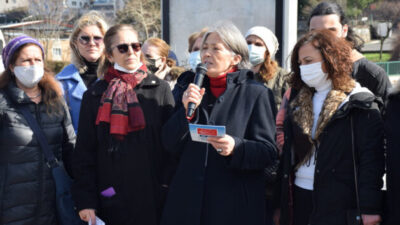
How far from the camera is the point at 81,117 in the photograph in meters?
3.30

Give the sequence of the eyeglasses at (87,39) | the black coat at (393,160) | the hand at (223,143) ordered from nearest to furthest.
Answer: the hand at (223,143) < the black coat at (393,160) < the eyeglasses at (87,39)

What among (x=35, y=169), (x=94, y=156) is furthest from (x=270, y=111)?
(x=35, y=169)

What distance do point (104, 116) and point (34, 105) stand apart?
0.74 meters

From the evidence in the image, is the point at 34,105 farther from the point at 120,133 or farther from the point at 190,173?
the point at 190,173

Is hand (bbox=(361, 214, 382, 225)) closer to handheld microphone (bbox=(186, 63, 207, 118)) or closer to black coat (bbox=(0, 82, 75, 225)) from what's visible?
handheld microphone (bbox=(186, 63, 207, 118))

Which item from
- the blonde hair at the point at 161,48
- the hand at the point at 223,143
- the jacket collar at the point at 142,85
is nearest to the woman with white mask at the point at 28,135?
the jacket collar at the point at 142,85

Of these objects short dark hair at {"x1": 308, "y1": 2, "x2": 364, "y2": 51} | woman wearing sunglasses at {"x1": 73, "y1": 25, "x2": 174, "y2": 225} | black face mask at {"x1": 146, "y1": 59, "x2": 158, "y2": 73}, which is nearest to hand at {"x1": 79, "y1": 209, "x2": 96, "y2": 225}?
woman wearing sunglasses at {"x1": 73, "y1": 25, "x2": 174, "y2": 225}

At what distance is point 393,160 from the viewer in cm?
282

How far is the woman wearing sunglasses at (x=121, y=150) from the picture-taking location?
3193 millimetres

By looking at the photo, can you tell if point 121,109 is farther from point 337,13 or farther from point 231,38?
point 337,13

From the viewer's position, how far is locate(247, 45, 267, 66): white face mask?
473 cm

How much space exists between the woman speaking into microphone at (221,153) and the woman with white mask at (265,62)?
1.61 meters

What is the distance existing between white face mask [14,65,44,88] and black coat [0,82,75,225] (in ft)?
0.29

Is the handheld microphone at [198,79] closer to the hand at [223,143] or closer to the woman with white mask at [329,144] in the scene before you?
the hand at [223,143]
